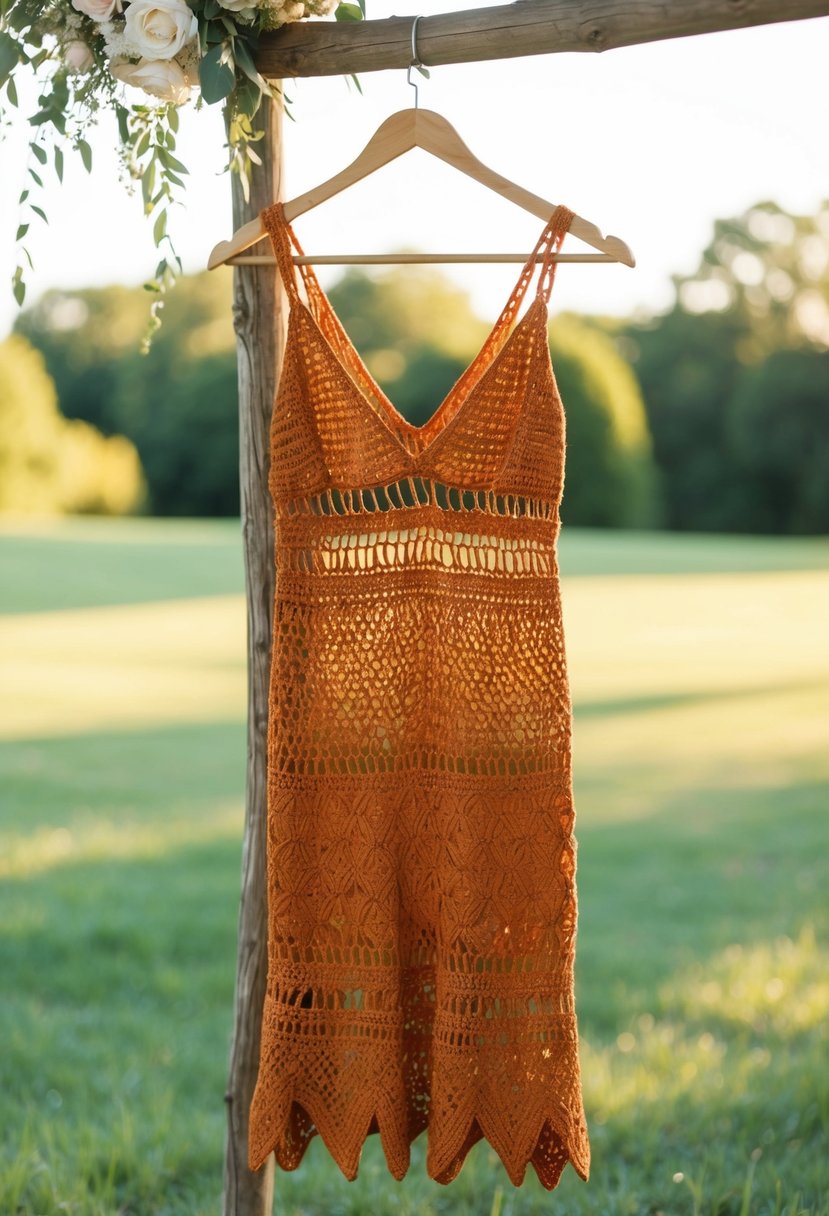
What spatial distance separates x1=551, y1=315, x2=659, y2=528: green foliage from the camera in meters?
25.4

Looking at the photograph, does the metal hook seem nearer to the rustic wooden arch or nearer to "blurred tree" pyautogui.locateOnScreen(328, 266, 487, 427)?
the rustic wooden arch

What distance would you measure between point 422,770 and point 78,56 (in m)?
1.06

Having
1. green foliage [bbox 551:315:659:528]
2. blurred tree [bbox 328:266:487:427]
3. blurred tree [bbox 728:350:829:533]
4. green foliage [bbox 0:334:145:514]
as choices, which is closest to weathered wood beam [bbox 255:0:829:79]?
green foliage [bbox 0:334:145:514]

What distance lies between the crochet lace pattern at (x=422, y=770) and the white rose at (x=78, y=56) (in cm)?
32

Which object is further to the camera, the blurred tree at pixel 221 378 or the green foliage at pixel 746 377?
the green foliage at pixel 746 377

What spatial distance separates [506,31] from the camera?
152 centimetres

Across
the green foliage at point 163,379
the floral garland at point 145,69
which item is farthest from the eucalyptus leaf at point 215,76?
the green foliage at point 163,379

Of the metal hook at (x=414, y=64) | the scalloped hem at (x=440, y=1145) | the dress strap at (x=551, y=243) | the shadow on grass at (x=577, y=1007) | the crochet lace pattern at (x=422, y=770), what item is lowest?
the shadow on grass at (x=577, y=1007)

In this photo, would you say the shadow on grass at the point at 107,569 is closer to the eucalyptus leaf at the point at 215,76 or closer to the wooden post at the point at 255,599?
the wooden post at the point at 255,599

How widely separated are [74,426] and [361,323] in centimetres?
711

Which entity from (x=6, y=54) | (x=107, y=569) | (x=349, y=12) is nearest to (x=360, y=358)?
(x=349, y=12)

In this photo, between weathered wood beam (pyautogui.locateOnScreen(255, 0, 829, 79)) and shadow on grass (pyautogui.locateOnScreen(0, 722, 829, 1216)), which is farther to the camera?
shadow on grass (pyautogui.locateOnScreen(0, 722, 829, 1216))

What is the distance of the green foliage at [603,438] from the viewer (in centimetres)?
2539

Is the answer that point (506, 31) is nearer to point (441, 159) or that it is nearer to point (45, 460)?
point (441, 159)
